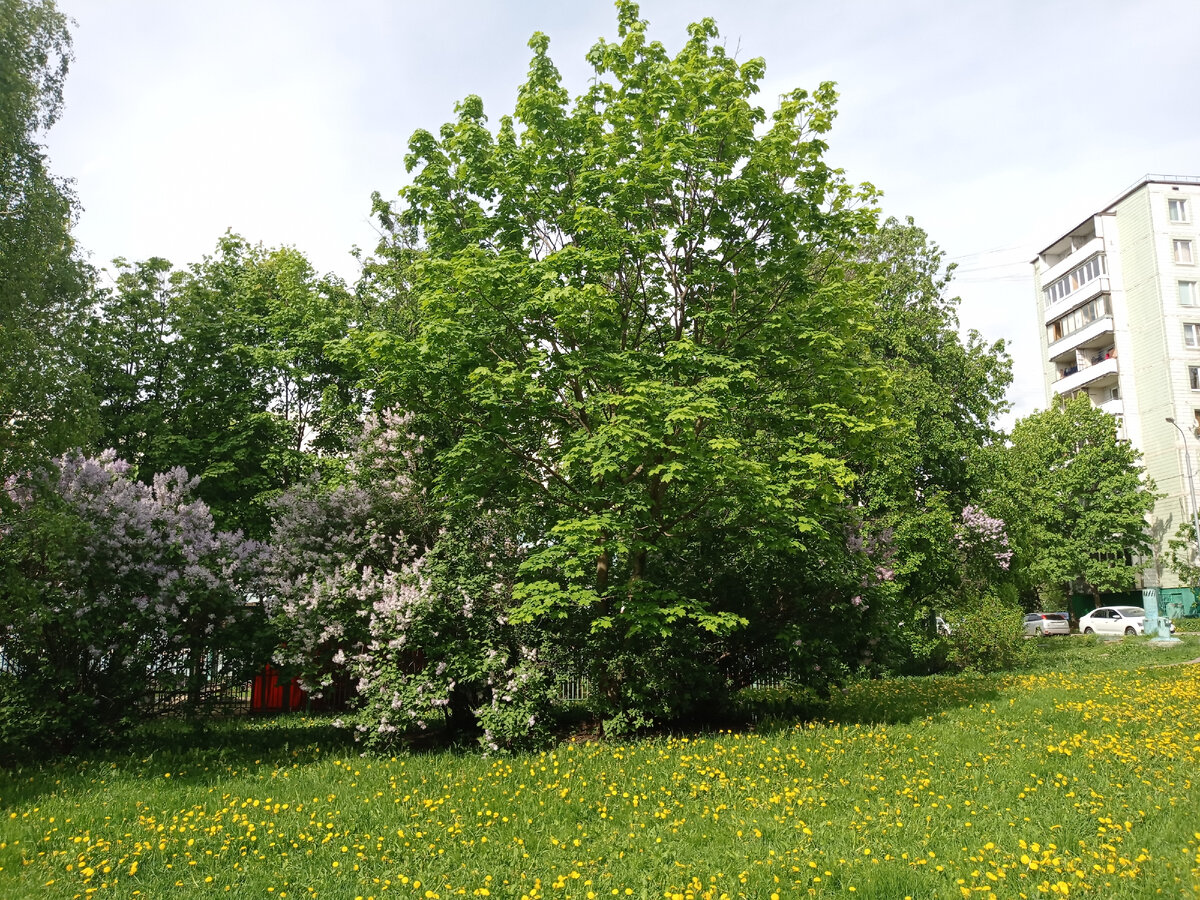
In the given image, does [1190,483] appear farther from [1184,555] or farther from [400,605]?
[400,605]

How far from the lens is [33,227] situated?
10.5 meters

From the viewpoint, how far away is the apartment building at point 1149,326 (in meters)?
46.3

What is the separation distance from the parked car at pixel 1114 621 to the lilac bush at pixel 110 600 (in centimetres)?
3781

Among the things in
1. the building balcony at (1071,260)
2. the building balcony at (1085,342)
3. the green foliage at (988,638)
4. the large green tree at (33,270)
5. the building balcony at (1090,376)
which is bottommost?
the green foliage at (988,638)

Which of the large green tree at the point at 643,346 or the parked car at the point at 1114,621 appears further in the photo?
the parked car at the point at 1114,621

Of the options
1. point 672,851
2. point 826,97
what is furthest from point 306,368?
point 672,851

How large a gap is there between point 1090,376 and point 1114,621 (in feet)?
65.9

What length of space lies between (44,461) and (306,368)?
29.4ft

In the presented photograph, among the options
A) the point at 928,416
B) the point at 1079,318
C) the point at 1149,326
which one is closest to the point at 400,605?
the point at 928,416

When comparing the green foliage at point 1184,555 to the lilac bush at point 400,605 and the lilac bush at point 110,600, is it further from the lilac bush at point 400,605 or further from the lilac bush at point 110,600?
the lilac bush at point 110,600

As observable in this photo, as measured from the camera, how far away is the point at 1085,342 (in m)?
51.7

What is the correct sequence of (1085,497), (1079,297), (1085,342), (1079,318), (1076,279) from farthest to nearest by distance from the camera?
(1076,279) < (1079,318) < (1079,297) < (1085,342) < (1085,497)

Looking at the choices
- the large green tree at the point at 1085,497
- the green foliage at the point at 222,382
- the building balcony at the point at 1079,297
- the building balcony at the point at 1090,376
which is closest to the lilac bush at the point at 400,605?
the green foliage at the point at 222,382

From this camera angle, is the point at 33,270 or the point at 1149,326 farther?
the point at 1149,326
